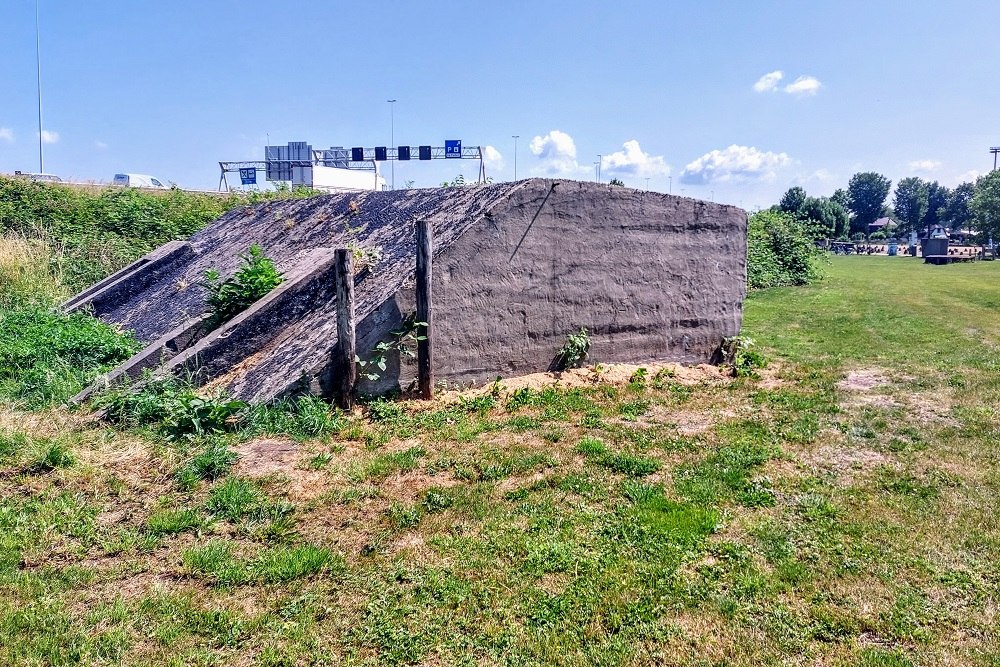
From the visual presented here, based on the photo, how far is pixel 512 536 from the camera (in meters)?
4.21

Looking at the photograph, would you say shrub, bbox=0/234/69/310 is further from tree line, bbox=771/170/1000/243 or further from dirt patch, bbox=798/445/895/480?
tree line, bbox=771/170/1000/243

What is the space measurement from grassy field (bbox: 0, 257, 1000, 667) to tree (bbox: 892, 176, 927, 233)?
363ft

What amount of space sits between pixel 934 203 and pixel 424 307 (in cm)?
12487

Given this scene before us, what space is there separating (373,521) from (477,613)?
1284 mm

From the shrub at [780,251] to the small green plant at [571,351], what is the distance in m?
16.5

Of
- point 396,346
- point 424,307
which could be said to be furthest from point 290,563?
point 424,307

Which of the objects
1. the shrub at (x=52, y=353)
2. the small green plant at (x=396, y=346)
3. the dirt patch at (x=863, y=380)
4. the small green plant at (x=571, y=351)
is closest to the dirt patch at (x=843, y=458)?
the dirt patch at (x=863, y=380)

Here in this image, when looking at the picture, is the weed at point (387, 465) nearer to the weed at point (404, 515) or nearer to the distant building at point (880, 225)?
the weed at point (404, 515)

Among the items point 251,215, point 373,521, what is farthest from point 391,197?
point 373,521

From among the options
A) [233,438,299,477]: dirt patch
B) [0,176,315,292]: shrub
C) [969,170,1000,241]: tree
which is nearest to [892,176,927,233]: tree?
[969,170,1000,241]: tree

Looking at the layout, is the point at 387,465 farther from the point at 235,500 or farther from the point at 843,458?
the point at 843,458

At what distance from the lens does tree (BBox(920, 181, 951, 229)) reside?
10224cm

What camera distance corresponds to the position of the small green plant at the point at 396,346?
6801mm

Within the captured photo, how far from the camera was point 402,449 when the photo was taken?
5793mm
